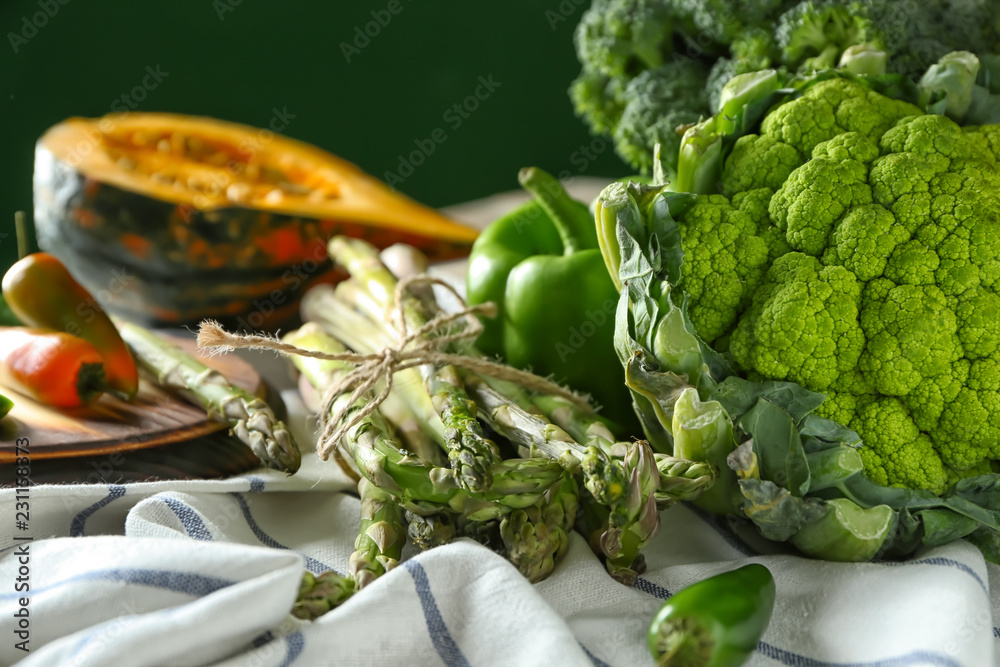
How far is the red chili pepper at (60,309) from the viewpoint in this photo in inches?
37.9

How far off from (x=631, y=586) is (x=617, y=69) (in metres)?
0.86

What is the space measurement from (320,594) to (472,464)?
0.53 feet

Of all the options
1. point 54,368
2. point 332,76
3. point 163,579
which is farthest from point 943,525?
point 332,76

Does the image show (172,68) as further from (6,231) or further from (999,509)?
(999,509)

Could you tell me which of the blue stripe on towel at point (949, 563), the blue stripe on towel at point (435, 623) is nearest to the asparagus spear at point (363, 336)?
the blue stripe on towel at point (435, 623)

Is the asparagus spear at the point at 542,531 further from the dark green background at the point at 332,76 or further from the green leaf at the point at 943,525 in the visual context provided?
the dark green background at the point at 332,76

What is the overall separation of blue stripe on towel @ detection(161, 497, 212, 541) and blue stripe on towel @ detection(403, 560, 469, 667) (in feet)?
0.71

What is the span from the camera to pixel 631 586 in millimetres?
715

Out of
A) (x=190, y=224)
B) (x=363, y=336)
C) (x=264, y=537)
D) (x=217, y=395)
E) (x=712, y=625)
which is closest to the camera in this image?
(x=712, y=625)

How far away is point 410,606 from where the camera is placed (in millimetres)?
617

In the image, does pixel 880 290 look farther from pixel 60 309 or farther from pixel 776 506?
pixel 60 309

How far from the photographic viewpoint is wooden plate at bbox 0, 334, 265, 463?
0.83m

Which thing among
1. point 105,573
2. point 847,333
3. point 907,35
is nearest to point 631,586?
point 847,333

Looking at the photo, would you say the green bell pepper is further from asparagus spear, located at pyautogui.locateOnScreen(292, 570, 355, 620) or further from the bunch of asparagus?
asparagus spear, located at pyautogui.locateOnScreen(292, 570, 355, 620)
